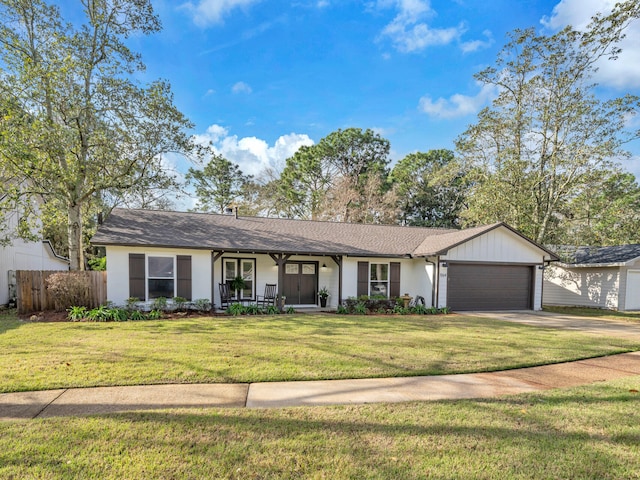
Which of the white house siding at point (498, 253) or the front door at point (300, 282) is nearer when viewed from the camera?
the white house siding at point (498, 253)

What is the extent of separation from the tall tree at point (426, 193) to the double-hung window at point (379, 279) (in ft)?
55.9

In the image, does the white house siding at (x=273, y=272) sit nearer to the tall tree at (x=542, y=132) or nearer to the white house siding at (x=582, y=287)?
the tall tree at (x=542, y=132)

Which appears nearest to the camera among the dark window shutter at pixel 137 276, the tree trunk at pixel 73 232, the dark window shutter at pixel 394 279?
the dark window shutter at pixel 137 276

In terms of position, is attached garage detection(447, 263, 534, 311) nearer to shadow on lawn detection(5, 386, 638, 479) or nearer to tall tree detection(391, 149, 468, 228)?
shadow on lawn detection(5, 386, 638, 479)

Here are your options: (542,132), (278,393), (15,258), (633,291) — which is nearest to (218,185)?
(15,258)

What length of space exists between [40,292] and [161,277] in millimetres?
3730

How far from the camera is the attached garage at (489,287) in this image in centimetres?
1404

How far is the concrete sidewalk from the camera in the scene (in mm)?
3812

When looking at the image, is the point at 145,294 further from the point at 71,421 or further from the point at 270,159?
the point at 270,159

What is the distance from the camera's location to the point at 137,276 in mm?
11648

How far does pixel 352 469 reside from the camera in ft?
8.84

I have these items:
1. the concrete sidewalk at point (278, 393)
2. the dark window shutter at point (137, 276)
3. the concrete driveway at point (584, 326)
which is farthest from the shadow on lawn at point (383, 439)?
the dark window shutter at point (137, 276)

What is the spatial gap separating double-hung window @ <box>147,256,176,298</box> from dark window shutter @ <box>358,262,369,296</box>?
6.99 metres

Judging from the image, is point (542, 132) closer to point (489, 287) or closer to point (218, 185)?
point (489, 287)
